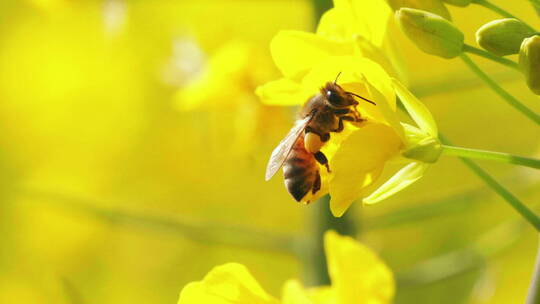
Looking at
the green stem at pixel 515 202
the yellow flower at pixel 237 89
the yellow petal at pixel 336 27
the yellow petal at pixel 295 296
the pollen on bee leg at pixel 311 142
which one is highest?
the yellow flower at pixel 237 89

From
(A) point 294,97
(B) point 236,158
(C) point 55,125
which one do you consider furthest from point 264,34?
(A) point 294,97

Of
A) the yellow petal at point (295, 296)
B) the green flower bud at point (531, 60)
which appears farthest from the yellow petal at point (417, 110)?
the yellow petal at point (295, 296)

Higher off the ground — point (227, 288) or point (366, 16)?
point (366, 16)

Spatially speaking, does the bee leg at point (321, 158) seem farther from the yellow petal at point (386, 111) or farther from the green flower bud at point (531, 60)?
the green flower bud at point (531, 60)

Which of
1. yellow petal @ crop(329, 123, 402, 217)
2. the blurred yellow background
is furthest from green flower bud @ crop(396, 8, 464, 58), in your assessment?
the blurred yellow background

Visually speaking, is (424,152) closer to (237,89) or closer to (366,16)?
(366,16)

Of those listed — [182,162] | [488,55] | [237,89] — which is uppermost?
[182,162]

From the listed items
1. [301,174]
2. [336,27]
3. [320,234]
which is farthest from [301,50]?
[320,234]
